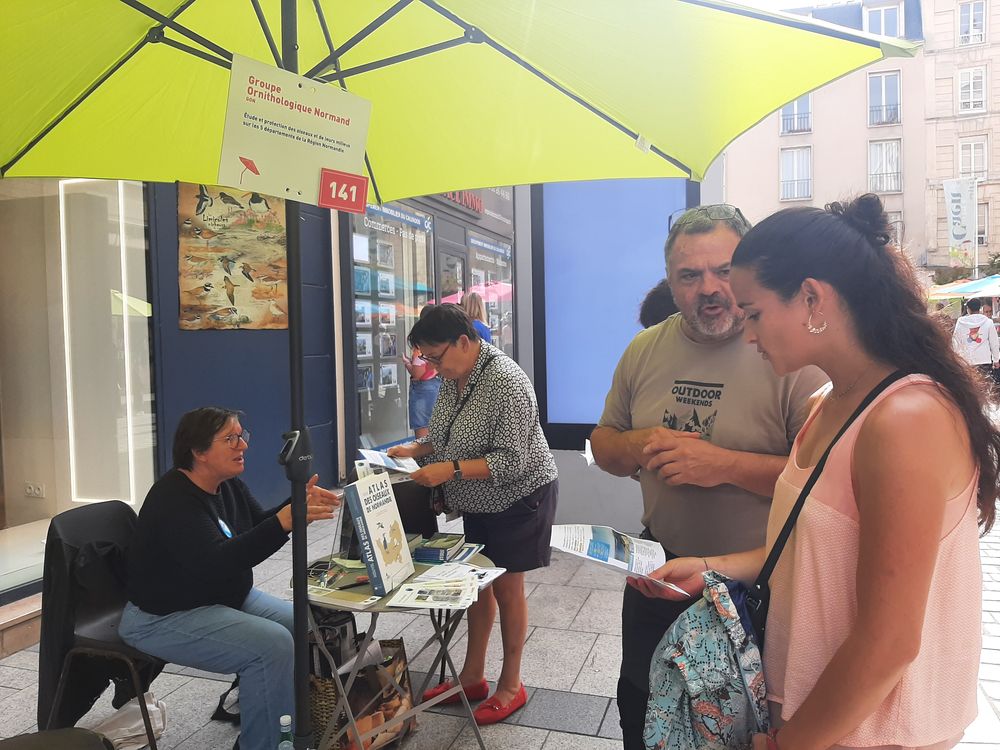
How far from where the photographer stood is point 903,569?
964 millimetres

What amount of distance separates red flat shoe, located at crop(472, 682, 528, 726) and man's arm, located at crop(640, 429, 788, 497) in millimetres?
1748

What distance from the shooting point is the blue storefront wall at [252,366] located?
494cm

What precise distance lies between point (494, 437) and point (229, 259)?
3569mm

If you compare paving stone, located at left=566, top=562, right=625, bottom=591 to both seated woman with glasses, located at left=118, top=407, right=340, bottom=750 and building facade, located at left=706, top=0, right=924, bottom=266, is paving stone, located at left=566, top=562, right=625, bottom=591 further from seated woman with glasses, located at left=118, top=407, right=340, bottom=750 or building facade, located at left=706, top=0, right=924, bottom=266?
building facade, located at left=706, top=0, right=924, bottom=266

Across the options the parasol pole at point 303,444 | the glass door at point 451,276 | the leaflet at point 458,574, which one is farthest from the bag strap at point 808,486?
the glass door at point 451,276

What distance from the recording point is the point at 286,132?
147cm

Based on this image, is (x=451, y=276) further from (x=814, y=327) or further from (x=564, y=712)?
(x=814, y=327)

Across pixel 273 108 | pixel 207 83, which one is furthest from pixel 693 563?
pixel 207 83

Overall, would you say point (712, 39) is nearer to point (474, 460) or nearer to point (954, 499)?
point (954, 499)

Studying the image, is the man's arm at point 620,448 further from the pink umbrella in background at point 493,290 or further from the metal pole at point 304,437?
the pink umbrella in background at point 493,290

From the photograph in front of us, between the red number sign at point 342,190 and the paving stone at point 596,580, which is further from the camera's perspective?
the paving stone at point 596,580

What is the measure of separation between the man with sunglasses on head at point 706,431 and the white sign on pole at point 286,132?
854mm

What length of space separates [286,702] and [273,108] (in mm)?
1993

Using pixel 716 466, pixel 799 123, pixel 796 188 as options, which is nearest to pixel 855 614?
pixel 716 466
